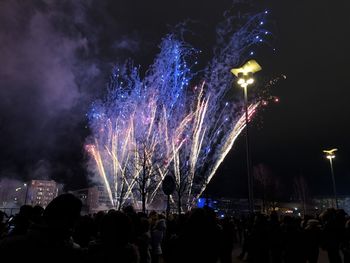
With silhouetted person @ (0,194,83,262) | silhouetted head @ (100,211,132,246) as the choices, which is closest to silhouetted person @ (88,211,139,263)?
silhouetted head @ (100,211,132,246)

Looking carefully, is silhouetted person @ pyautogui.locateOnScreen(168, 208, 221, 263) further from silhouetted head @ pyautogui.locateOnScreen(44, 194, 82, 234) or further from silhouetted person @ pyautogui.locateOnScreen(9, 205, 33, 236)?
silhouetted person @ pyautogui.locateOnScreen(9, 205, 33, 236)

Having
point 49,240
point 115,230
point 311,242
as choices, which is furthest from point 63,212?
point 311,242

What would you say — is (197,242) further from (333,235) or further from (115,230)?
(333,235)

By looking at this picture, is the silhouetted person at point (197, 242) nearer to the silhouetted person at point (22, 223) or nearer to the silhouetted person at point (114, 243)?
the silhouetted person at point (114, 243)

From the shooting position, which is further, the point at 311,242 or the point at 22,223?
the point at 311,242

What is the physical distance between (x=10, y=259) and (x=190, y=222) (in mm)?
1896

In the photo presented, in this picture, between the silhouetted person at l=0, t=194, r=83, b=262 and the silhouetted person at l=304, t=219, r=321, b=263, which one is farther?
the silhouetted person at l=304, t=219, r=321, b=263

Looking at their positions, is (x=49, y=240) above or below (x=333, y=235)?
above

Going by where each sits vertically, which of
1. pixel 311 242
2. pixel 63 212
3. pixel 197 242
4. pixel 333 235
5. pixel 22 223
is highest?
pixel 63 212

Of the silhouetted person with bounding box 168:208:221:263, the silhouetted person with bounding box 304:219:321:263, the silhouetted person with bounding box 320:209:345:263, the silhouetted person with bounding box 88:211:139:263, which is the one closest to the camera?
the silhouetted person with bounding box 88:211:139:263

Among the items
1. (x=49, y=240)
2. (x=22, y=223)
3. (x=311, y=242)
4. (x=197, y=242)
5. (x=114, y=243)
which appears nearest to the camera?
(x=49, y=240)

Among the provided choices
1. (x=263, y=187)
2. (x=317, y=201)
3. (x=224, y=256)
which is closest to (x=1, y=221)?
(x=224, y=256)

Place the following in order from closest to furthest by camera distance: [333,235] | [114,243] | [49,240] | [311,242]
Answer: [49,240], [114,243], [311,242], [333,235]

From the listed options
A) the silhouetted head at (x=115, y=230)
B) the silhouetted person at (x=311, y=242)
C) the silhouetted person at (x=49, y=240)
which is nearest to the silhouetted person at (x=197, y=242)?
the silhouetted head at (x=115, y=230)
